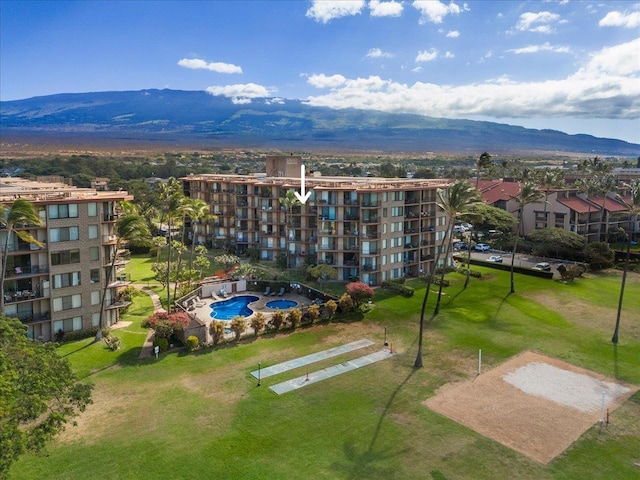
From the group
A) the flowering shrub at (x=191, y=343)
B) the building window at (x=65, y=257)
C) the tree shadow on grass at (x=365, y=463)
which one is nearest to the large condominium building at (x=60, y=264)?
the building window at (x=65, y=257)

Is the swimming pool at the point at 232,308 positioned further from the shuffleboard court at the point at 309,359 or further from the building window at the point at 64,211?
the building window at the point at 64,211

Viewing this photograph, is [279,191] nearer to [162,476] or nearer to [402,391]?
[402,391]

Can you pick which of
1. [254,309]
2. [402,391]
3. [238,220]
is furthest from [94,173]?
[402,391]

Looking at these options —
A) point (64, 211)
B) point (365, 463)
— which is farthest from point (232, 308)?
point (365, 463)

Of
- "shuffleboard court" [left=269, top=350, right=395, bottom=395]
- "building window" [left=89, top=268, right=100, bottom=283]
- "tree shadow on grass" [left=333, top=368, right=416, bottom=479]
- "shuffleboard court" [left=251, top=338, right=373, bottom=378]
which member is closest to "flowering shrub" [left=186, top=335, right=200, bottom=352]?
"shuffleboard court" [left=251, top=338, right=373, bottom=378]

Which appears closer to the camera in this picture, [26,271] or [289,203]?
[26,271]

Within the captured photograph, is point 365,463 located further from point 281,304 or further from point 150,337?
point 281,304
